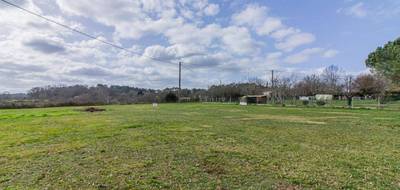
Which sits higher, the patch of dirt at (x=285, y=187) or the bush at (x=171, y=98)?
the bush at (x=171, y=98)

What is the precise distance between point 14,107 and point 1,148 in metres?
41.4

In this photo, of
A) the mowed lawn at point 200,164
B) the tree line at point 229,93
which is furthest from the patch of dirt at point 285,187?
the tree line at point 229,93

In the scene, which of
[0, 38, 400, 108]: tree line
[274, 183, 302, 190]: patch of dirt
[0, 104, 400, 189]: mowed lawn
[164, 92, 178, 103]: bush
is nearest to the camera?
[274, 183, 302, 190]: patch of dirt

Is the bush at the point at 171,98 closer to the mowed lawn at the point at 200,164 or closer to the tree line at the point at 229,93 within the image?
the tree line at the point at 229,93

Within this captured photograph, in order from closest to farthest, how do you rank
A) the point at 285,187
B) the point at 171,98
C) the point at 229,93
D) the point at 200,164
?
the point at 285,187
the point at 200,164
the point at 171,98
the point at 229,93

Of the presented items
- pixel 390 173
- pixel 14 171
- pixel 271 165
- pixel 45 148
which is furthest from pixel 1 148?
pixel 390 173

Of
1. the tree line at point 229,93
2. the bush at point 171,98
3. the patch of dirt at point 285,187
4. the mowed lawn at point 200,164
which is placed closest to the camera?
the patch of dirt at point 285,187

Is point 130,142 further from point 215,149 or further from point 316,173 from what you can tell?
point 316,173

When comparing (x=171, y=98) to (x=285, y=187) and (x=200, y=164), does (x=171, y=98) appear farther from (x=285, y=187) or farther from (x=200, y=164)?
(x=285, y=187)

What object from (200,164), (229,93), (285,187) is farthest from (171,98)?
(285,187)

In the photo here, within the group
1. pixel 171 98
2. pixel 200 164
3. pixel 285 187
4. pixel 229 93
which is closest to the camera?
pixel 285 187

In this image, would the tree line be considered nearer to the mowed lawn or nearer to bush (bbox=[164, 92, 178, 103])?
bush (bbox=[164, 92, 178, 103])

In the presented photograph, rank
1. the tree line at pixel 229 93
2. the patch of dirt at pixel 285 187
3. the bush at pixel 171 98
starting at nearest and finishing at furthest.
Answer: the patch of dirt at pixel 285 187 < the tree line at pixel 229 93 < the bush at pixel 171 98

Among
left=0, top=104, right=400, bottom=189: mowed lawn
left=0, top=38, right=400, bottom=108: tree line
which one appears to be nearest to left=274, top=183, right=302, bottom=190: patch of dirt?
left=0, top=104, right=400, bottom=189: mowed lawn
